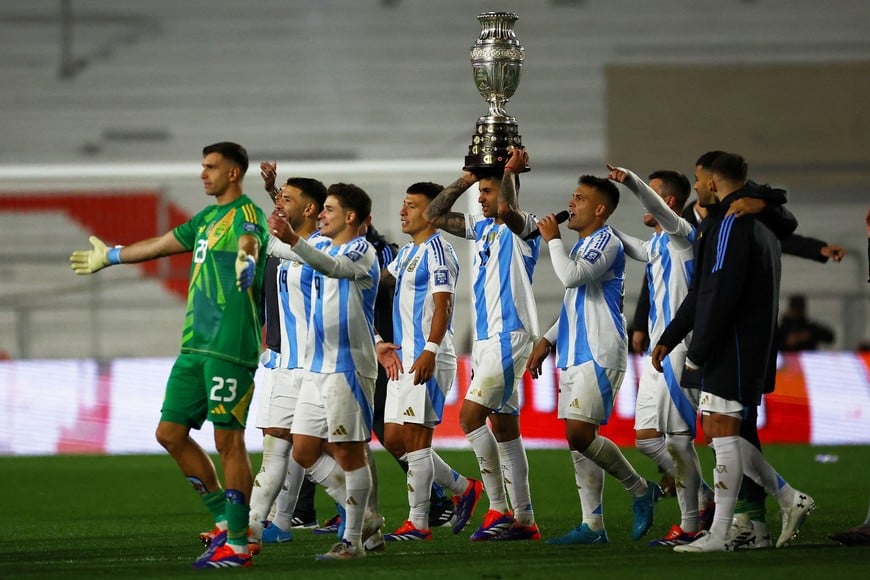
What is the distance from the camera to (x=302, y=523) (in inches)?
365

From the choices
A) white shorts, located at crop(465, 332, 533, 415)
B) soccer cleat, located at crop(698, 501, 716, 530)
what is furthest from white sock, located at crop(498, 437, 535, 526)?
soccer cleat, located at crop(698, 501, 716, 530)

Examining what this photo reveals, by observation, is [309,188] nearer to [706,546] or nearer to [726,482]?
[726,482]

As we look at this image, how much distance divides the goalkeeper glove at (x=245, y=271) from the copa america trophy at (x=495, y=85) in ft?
7.12

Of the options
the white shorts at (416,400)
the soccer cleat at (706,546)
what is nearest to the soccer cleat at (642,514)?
the soccer cleat at (706,546)

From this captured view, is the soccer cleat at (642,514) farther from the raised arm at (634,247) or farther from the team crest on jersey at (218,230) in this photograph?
the team crest on jersey at (218,230)

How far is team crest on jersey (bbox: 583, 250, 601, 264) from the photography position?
8023 mm

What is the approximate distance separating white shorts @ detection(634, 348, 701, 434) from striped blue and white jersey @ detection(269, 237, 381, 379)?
189cm

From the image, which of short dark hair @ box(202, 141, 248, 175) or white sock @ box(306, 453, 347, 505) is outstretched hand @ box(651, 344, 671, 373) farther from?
short dark hair @ box(202, 141, 248, 175)

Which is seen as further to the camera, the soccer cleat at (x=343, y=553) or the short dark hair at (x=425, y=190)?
the short dark hair at (x=425, y=190)

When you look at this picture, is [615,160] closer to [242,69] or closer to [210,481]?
[242,69]

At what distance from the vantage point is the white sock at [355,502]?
714 cm

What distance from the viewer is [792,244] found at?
7.80 meters

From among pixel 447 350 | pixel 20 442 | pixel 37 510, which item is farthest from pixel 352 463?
pixel 20 442

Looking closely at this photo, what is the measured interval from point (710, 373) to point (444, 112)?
1720cm
